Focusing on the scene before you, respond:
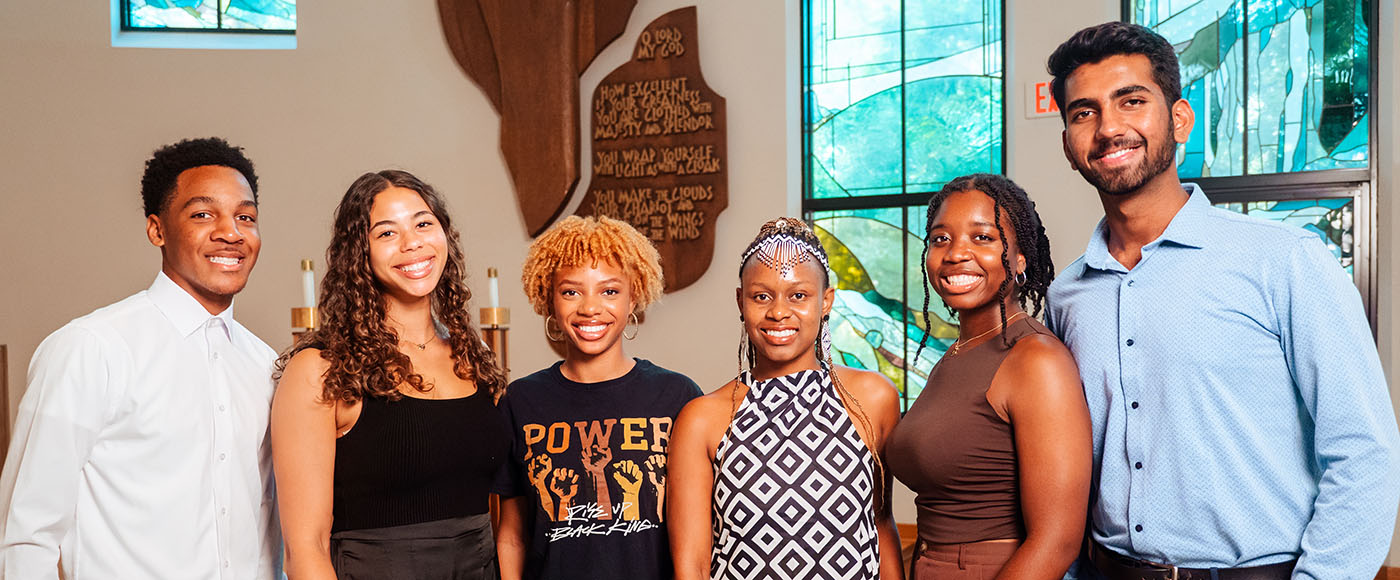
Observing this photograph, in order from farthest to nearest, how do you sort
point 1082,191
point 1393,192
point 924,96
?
point 924,96 < point 1082,191 < point 1393,192

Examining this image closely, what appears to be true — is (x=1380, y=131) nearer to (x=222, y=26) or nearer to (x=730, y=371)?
(x=730, y=371)

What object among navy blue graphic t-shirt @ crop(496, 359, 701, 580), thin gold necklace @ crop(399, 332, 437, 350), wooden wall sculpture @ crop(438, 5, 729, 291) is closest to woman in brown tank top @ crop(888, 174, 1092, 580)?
navy blue graphic t-shirt @ crop(496, 359, 701, 580)

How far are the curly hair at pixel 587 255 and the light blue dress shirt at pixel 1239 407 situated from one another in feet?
2.63

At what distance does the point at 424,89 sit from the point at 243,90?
88 cm

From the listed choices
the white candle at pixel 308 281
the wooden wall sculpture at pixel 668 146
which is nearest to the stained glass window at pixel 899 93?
the wooden wall sculpture at pixel 668 146

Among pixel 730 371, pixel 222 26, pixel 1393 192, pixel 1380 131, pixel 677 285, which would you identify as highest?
pixel 222 26

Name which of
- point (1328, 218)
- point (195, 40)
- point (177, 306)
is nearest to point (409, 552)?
point (177, 306)

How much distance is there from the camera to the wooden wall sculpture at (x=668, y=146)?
4.31 m

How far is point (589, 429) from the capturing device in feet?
5.82

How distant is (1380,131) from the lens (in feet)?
11.3

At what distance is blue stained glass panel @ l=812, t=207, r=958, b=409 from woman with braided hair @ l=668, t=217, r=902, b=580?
2514 mm

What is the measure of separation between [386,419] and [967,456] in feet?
3.05

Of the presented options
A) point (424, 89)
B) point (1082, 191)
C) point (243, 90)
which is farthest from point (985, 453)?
point (243, 90)

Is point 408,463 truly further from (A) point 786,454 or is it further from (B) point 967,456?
(B) point 967,456
